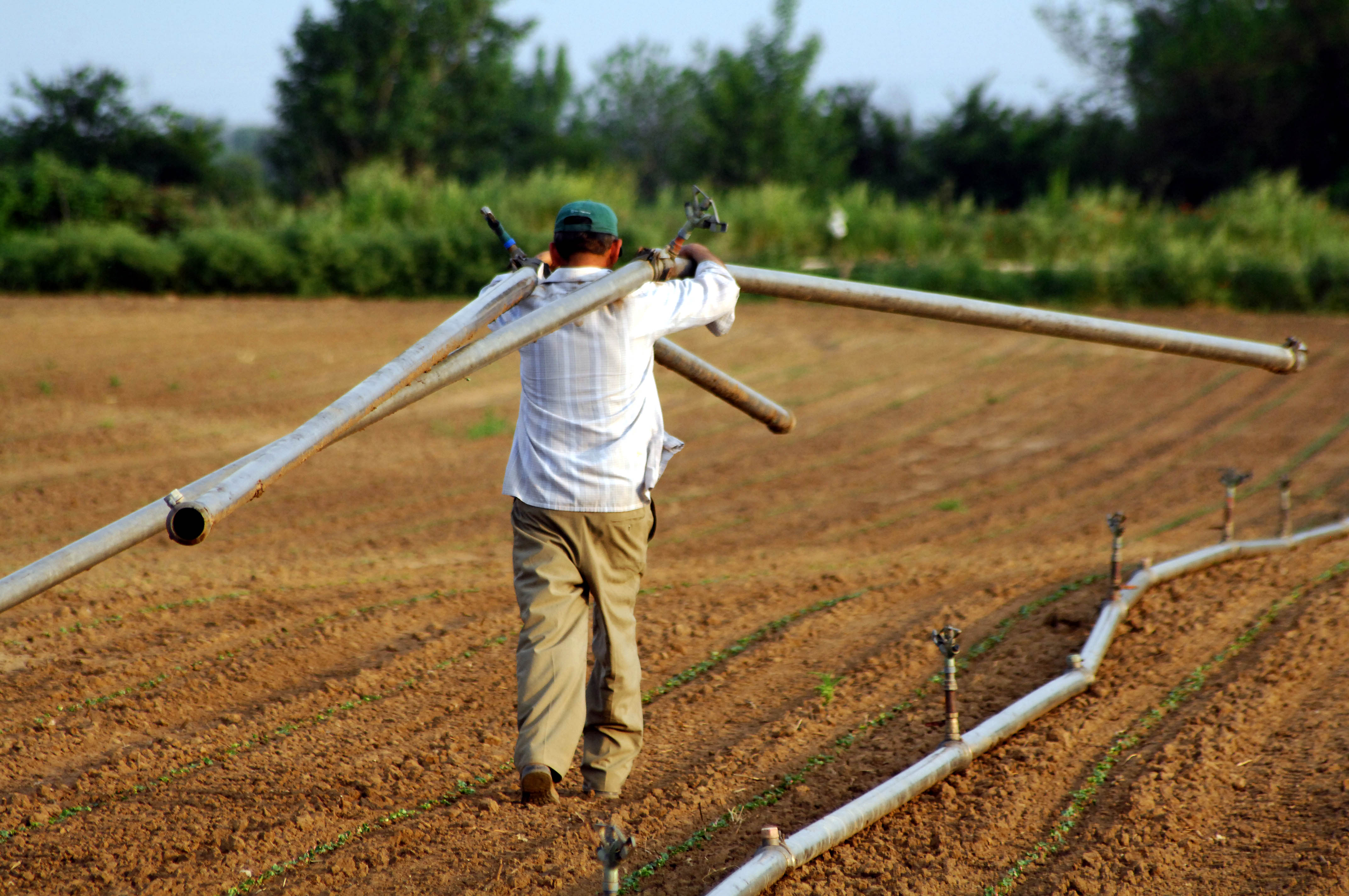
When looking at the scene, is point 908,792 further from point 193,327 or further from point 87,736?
point 193,327

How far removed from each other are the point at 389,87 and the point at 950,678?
38821mm

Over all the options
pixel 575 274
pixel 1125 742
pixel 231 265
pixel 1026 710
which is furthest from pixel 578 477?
pixel 231 265

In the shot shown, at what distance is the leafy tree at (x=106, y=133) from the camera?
3206cm

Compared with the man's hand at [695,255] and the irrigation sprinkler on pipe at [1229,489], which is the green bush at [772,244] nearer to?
the irrigation sprinkler on pipe at [1229,489]

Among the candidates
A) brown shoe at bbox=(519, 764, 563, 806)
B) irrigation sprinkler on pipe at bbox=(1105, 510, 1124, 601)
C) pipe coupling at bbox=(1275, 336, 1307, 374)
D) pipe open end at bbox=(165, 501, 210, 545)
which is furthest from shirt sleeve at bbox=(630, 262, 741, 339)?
irrigation sprinkler on pipe at bbox=(1105, 510, 1124, 601)

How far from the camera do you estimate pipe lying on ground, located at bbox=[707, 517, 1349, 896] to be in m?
3.02

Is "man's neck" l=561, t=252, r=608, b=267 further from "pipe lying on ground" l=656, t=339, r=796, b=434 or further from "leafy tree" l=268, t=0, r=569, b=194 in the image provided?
"leafy tree" l=268, t=0, r=569, b=194

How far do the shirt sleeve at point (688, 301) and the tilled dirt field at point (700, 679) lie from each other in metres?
1.50

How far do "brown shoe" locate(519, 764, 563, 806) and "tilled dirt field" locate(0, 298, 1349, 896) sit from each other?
0.05 m

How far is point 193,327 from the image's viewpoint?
53.6ft

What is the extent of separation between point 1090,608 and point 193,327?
14133 mm

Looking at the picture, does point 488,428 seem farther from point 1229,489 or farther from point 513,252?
point 513,252

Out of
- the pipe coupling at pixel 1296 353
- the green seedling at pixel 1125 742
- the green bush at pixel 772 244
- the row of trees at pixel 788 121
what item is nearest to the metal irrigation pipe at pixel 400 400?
the green seedling at pixel 1125 742

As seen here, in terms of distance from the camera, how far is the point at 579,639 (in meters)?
3.57
